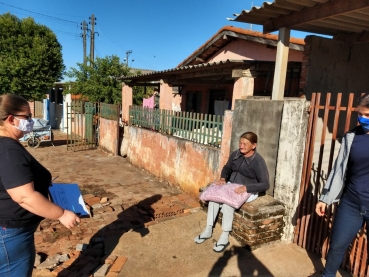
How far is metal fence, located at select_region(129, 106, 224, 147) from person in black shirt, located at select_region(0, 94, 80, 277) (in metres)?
3.92

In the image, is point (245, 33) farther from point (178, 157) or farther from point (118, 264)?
point (118, 264)

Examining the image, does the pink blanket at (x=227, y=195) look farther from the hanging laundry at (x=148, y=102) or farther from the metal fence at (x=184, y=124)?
the hanging laundry at (x=148, y=102)

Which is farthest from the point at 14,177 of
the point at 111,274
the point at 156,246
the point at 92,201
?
the point at 92,201

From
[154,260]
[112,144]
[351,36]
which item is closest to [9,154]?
[154,260]

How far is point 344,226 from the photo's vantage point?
2.28m

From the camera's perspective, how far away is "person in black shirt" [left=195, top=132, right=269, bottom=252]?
3.34m

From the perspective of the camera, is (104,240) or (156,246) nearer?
(156,246)

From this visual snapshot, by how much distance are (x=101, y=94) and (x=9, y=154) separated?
496 inches

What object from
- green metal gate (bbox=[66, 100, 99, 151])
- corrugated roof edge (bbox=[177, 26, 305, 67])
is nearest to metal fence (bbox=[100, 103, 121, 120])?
green metal gate (bbox=[66, 100, 99, 151])

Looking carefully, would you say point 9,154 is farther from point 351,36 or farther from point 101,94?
point 101,94

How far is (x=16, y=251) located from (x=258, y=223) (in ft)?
8.63

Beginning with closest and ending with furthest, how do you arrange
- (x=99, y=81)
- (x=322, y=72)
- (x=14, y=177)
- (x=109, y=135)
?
(x=14, y=177)
(x=322, y=72)
(x=109, y=135)
(x=99, y=81)

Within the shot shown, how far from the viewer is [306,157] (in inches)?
130

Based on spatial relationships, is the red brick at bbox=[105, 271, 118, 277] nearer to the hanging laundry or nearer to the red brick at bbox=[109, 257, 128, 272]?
the red brick at bbox=[109, 257, 128, 272]
